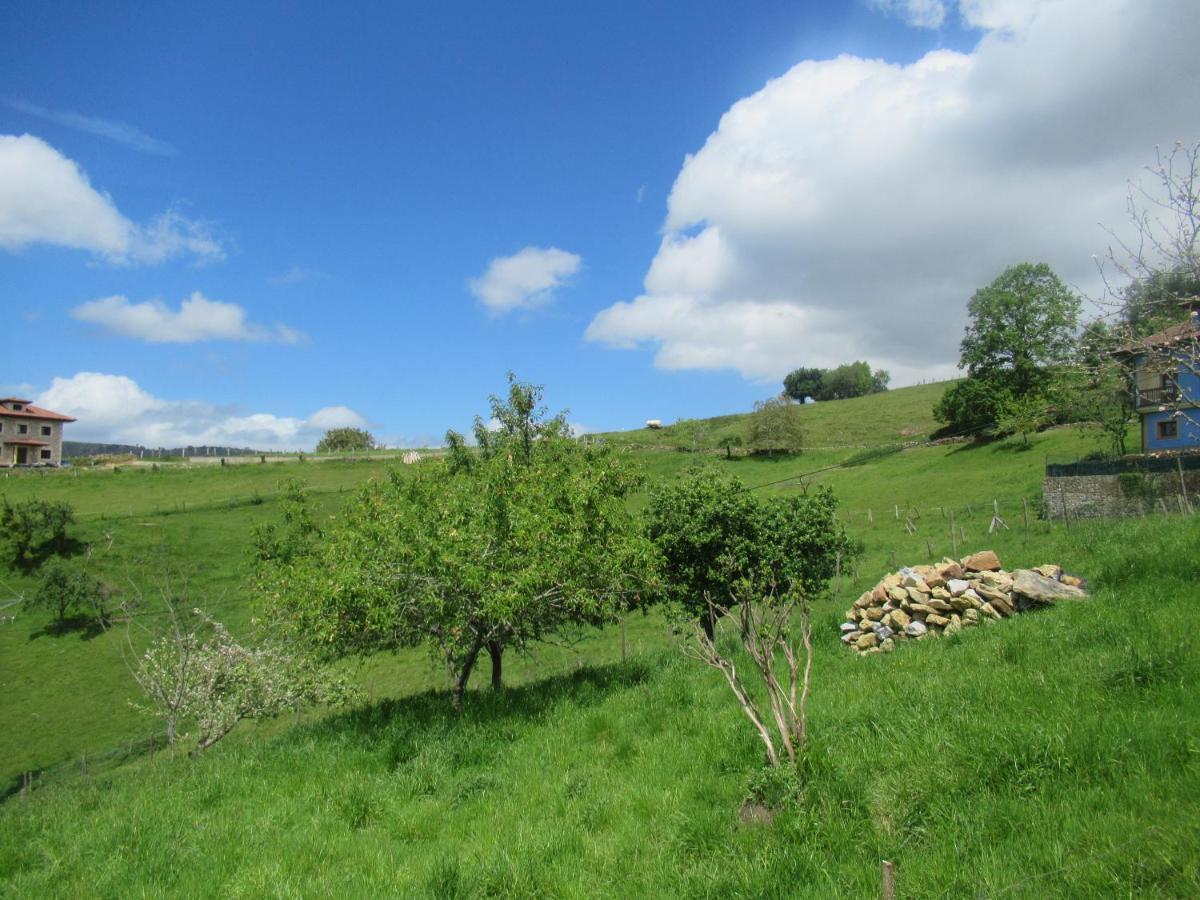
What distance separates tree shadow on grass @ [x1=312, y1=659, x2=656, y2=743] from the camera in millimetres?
11453

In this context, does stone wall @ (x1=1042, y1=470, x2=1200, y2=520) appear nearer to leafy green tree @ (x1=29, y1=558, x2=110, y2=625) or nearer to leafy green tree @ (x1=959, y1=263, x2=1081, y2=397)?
leafy green tree @ (x1=959, y1=263, x2=1081, y2=397)

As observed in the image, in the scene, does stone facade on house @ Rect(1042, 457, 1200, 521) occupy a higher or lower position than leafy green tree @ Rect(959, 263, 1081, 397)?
lower

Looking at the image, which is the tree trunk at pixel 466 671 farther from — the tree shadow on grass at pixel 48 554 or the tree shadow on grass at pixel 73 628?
the tree shadow on grass at pixel 48 554

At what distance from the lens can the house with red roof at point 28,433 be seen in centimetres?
8681

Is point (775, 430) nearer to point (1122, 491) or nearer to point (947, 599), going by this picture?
point (1122, 491)

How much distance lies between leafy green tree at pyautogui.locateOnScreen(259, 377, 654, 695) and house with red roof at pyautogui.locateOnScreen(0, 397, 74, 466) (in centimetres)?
9602

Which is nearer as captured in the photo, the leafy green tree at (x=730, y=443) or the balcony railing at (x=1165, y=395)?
the balcony railing at (x=1165, y=395)

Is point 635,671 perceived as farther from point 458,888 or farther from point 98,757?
point 98,757

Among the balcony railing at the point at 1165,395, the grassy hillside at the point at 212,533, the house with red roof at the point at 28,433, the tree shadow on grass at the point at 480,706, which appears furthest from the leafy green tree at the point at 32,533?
the balcony railing at the point at 1165,395

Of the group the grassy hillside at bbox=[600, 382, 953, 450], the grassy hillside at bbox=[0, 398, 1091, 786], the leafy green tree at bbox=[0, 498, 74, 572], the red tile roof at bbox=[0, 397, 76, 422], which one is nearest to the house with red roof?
the red tile roof at bbox=[0, 397, 76, 422]

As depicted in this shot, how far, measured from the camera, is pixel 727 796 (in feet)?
22.4

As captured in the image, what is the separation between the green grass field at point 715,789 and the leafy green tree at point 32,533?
54.9 metres

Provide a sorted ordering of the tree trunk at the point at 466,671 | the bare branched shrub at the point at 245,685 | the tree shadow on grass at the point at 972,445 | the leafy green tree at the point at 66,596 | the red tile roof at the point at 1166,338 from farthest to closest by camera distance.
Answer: the tree shadow on grass at the point at 972,445, the leafy green tree at the point at 66,596, the bare branched shrub at the point at 245,685, the tree trunk at the point at 466,671, the red tile roof at the point at 1166,338

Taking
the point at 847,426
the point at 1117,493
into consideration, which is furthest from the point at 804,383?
the point at 1117,493
